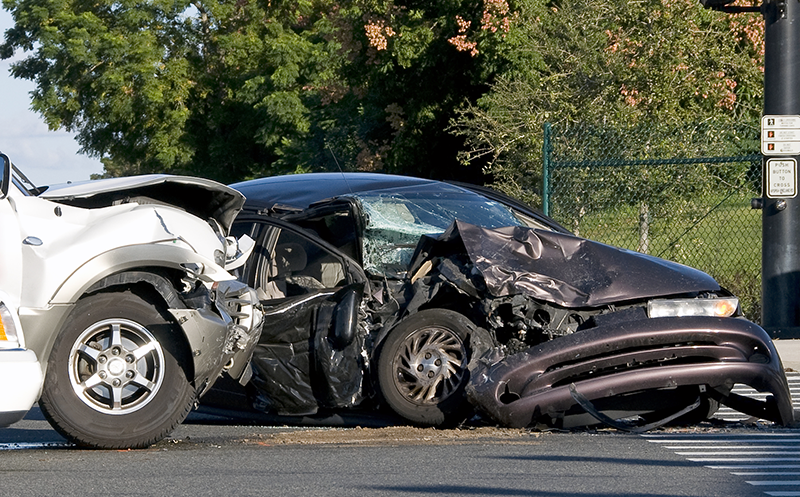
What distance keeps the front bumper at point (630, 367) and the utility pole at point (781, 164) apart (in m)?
4.57

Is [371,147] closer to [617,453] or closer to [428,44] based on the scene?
[428,44]

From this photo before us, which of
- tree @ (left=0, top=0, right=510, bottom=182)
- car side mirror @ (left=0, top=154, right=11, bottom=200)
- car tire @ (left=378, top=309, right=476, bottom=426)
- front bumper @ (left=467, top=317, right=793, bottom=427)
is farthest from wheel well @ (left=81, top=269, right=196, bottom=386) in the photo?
tree @ (left=0, top=0, right=510, bottom=182)

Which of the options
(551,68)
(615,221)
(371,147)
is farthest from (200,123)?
(615,221)

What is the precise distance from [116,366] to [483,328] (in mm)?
2276

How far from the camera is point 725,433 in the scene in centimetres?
670

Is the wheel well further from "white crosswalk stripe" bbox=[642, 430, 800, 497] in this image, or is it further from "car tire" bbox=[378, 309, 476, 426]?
"white crosswalk stripe" bbox=[642, 430, 800, 497]

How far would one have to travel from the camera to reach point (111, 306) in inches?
234

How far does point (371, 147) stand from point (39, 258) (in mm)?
20766

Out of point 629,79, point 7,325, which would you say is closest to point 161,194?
point 7,325

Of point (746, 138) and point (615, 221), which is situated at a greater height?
point (746, 138)

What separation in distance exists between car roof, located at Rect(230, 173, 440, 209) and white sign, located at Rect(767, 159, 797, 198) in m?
3.96

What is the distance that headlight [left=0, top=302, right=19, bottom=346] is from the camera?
18.5ft

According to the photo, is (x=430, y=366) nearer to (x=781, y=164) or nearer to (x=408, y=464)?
(x=408, y=464)

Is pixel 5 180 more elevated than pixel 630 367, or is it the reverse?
pixel 5 180
